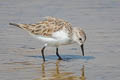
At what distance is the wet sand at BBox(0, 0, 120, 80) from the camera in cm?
919

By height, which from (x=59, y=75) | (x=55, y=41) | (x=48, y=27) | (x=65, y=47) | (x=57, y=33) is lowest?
(x=59, y=75)

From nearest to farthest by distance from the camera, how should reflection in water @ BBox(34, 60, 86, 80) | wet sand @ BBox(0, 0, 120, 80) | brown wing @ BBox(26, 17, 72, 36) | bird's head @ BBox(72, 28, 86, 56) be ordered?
1. reflection in water @ BBox(34, 60, 86, 80)
2. wet sand @ BBox(0, 0, 120, 80)
3. bird's head @ BBox(72, 28, 86, 56)
4. brown wing @ BBox(26, 17, 72, 36)

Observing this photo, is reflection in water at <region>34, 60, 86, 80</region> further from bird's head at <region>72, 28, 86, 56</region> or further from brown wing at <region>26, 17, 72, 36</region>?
brown wing at <region>26, 17, 72, 36</region>

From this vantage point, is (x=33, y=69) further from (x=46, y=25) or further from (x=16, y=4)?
(x=16, y=4)

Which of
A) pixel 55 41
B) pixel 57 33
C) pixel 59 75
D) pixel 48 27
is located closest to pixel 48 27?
pixel 48 27

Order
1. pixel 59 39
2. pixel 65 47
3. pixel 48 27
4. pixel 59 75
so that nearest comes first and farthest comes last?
pixel 59 75, pixel 59 39, pixel 48 27, pixel 65 47

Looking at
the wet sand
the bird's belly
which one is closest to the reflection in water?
the wet sand

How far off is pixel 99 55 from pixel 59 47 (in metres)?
1.31

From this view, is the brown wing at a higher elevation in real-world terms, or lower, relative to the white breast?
higher

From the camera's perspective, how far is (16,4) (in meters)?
15.2

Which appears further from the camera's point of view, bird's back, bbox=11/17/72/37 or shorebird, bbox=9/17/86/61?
bird's back, bbox=11/17/72/37

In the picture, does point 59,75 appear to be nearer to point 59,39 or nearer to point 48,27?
point 59,39

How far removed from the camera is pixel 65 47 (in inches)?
452

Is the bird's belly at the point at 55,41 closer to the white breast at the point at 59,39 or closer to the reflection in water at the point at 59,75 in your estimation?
the white breast at the point at 59,39
